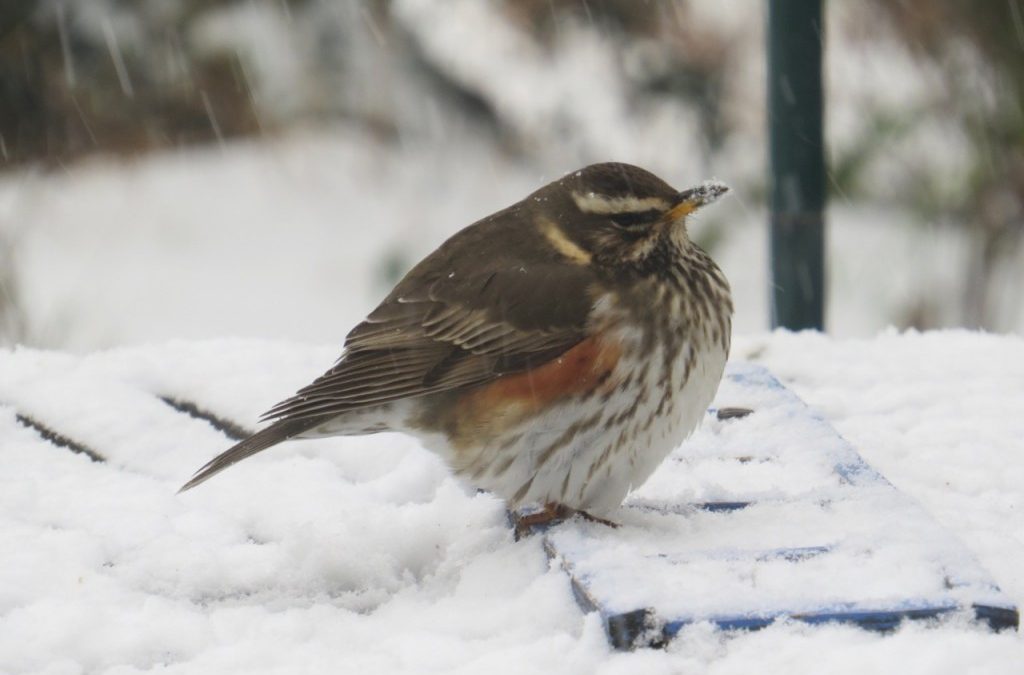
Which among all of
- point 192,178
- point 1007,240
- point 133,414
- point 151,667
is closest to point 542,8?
point 192,178

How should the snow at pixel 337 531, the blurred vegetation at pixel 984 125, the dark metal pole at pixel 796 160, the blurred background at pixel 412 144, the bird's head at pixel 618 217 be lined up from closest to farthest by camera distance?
the snow at pixel 337 531 → the bird's head at pixel 618 217 → the dark metal pole at pixel 796 160 → the blurred vegetation at pixel 984 125 → the blurred background at pixel 412 144

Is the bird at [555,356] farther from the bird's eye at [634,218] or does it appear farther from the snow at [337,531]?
the snow at [337,531]

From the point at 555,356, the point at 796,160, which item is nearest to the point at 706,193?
the point at 555,356

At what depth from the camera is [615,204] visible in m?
3.82

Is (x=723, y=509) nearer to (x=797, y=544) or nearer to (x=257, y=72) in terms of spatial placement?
(x=797, y=544)

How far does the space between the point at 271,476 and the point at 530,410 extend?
2.81 ft

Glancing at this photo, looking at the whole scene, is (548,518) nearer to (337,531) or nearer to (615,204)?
(337,531)

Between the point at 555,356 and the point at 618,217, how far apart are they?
0.41 metres

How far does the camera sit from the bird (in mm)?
3621

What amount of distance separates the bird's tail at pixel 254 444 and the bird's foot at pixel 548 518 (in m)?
0.54

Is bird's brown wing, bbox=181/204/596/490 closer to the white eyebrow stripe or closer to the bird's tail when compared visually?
the bird's tail

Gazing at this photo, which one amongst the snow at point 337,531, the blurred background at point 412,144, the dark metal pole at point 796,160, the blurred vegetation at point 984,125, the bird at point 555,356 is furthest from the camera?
the blurred background at point 412,144

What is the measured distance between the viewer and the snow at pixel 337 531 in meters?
2.96

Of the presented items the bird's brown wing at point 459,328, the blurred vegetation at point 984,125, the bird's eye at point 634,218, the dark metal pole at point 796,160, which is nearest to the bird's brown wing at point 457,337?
the bird's brown wing at point 459,328
